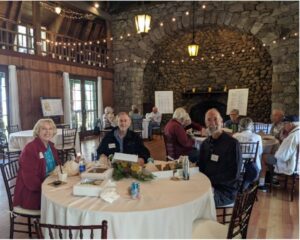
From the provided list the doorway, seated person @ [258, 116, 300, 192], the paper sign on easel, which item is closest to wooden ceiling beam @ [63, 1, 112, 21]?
the doorway

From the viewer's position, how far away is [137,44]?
9.85 m

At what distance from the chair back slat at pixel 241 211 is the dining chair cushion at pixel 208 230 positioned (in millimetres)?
98

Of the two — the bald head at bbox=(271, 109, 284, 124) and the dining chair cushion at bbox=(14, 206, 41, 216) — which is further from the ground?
the bald head at bbox=(271, 109, 284, 124)

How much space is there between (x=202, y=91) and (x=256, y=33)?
3.21 metres

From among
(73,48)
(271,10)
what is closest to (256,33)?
(271,10)

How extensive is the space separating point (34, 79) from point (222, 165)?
664 centimetres

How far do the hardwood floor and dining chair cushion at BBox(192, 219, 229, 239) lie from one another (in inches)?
37.6

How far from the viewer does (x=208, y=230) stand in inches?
76.3

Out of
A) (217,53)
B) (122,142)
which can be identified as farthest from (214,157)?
(217,53)

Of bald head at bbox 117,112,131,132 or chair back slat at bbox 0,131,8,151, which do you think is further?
chair back slat at bbox 0,131,8,151

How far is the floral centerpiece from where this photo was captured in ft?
7.26

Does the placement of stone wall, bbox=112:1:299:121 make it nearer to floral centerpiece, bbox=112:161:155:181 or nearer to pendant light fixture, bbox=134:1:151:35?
pendant light fixture, bbox=134:1:151:35

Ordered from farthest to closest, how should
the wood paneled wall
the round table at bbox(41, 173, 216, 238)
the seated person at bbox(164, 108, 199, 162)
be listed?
the wood paneled wall, the seated person at bbox(164, 108, 199, 162), the round table at bbox(41, 173, 216, 238)

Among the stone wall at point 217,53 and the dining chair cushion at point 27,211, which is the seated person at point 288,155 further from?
the stone wall at point 217,53
